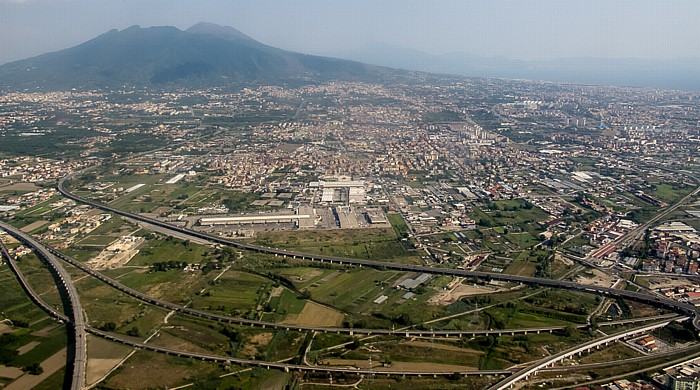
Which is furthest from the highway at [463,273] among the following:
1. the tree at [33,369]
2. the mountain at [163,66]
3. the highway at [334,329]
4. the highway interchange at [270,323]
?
the mountain at [163,66]

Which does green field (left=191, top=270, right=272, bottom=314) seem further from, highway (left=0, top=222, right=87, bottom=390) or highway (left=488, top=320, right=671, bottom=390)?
highway (left=488, top=320, right=671, bottom=390)

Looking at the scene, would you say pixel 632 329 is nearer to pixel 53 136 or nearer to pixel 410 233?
pixel 410 233

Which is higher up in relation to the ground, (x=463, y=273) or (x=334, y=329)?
(x=463, y=273)

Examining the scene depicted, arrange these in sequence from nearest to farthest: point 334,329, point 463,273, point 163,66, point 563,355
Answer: point 563,355 < point 334,329 < point 463,273 < point 163,66

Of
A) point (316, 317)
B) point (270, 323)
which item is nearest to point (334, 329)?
point (316, 317)

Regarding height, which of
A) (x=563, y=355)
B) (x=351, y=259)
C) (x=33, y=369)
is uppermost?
(x=351, y=259)

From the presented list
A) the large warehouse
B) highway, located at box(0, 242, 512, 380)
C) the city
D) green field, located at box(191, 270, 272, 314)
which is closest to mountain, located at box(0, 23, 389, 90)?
the city

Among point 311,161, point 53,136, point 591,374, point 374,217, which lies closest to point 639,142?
point 311,161

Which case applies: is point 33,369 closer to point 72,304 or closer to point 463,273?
point 72,304
